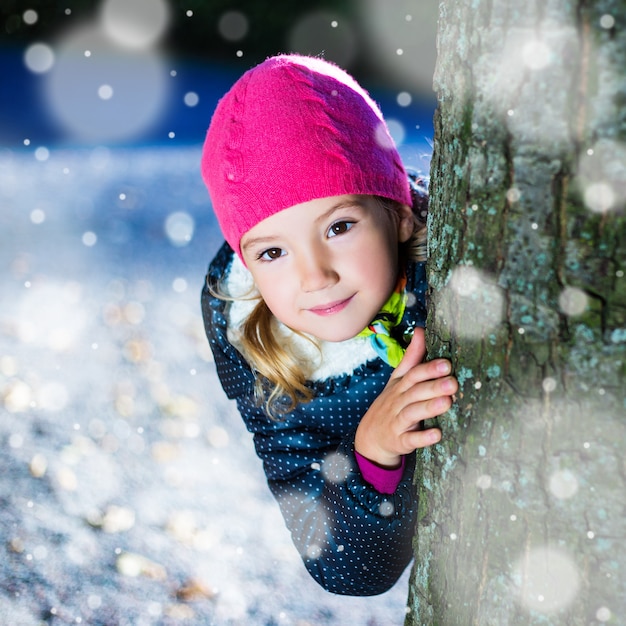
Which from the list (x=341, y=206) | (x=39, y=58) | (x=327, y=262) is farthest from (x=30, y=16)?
(x=327, y=262)

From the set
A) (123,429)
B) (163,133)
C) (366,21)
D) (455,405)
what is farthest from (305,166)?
(366,21)

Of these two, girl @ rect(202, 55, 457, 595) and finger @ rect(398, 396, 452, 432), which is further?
girl @ rect(202, 55, 457, 595)

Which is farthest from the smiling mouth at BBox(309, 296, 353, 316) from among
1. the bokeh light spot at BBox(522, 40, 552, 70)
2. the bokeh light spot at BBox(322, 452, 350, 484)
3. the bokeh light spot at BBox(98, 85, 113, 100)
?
the bokeh light spot at BBox(98, 85, 113, 100)

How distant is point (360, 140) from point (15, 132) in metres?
7.81

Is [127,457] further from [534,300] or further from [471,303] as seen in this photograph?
[534,300]

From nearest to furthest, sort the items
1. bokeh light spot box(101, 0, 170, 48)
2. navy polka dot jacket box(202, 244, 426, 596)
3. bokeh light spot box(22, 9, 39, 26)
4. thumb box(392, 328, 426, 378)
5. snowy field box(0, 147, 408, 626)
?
thumb box(392, 328, 426, 378) < navy polka dot jacket box(202, 244, 426, 596) < snowy field box(0, 147, 408, 626) < bokeh light spot box(22, 9, 39, 26) < bokeh light spot box(101, 0, 170, 48)

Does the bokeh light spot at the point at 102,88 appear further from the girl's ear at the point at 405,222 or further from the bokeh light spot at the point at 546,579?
the bokeh light spot at the point at 546,579

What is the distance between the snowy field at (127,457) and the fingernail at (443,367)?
1.68 metres

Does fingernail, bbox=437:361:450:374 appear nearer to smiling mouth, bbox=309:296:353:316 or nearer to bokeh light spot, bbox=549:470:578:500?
bokeh light spot, bbox=549:470:578:500

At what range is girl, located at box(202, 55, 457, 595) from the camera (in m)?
1.91

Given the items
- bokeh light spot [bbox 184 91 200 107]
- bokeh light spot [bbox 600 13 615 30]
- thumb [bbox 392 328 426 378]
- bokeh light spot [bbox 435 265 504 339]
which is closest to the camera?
bokeh light spot [bbox 600 13 615 30]

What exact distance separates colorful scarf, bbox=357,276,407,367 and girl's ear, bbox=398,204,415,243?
132mm

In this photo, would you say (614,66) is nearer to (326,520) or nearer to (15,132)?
(326,520)

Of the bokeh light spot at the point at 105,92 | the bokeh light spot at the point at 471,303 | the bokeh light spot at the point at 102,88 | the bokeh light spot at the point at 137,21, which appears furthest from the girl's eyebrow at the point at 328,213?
the bokeh light spot at the point at 137,21
